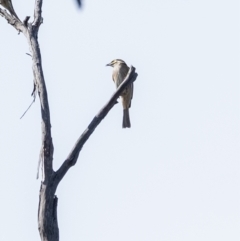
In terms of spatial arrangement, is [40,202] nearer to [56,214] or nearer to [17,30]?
[56,214]

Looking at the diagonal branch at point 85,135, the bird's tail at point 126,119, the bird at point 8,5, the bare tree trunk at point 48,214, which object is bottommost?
the bare tree trunk at point 48,214

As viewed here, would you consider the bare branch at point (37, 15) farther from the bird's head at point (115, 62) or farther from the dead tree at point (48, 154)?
the bird's head at point (115, 62)

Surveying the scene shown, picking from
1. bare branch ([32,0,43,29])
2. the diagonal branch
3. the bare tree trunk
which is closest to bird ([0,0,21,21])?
bare branch ([32,0,43,29])

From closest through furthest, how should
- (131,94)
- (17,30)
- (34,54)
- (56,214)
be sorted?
(56,214)
(34,54)
(17,30)
(131,94)

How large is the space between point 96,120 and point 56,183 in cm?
51

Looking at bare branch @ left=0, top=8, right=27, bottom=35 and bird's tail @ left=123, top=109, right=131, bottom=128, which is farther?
bird's tail @ left=123, top=109, right=131, bottom=128

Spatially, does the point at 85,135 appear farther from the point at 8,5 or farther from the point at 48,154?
the point at 8,5

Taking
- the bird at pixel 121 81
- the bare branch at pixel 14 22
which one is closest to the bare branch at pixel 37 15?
Answer: the bare branch at pixel 14 22

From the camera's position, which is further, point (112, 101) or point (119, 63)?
point (119, 63)

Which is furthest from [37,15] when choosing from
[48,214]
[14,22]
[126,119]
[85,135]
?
[126,119]

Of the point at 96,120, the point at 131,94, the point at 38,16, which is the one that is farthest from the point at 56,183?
the point at 131,94

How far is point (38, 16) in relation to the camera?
6.14 meters

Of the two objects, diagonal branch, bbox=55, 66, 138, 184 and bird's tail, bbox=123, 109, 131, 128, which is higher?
bird's tail, bbox=123, 109, 131, 128

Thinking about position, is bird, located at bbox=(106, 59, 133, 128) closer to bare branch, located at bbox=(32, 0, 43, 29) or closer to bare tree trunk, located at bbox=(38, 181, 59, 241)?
bare branch, located at bbox=(32, 0, 43, 29)
